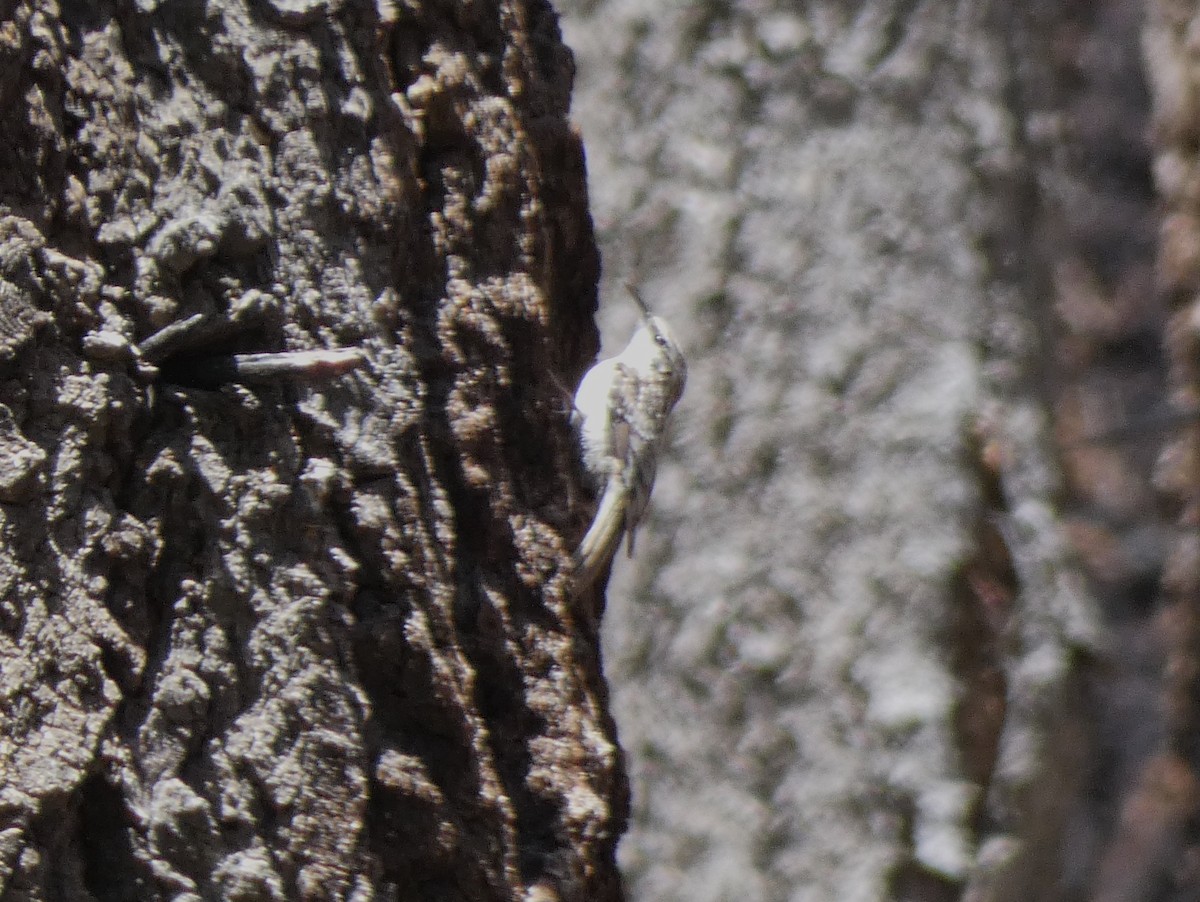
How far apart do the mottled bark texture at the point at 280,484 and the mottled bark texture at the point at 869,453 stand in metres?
0.99

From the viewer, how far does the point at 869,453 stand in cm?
187

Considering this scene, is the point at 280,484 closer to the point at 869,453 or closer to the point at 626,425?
the point at 626,425

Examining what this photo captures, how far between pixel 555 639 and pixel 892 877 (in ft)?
3.92

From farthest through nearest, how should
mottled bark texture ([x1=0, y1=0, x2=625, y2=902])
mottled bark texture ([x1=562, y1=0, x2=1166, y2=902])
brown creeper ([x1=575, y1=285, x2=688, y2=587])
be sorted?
mottled bark texture ([x1=562, y1=0, x2=1166, y2=902]), brown creeper ([x1=575, y1=285, x2=688, y2=587]), mottled bark texture ([x1=0, y1=0, x2=625, y2=902])

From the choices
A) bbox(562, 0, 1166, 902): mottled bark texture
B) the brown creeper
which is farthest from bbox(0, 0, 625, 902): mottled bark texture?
bbox(562, 0, 1166, 902): mottled bark texture

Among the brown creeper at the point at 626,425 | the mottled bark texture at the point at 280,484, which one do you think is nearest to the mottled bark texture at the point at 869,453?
the brown creeper at the point at 626,425

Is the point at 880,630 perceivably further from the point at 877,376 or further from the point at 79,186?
the point at 79,186

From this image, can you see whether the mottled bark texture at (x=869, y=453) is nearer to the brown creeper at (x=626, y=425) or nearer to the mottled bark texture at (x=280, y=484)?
the brown creeper at (x=626, y=425)

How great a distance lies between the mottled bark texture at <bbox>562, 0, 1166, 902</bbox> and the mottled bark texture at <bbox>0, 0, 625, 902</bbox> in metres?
0.99

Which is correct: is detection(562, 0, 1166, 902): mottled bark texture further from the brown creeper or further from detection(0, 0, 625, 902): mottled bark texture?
detection(0, 0, 625, 902): mottled bark texture

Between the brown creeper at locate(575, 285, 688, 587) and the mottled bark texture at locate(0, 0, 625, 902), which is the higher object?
the brown creeper at locate(575, 285, 688, 587)

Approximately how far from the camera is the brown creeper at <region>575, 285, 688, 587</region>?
111 centimetres

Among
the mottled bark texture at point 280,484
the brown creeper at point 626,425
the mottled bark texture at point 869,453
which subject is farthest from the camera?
the mottled bark texture at point 869,453

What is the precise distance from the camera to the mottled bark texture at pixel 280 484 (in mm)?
609
